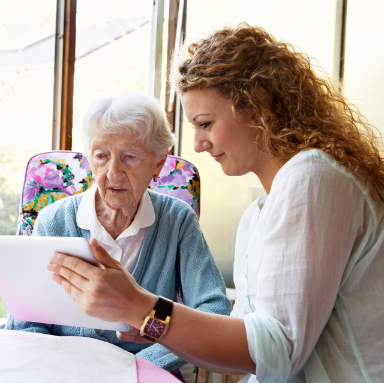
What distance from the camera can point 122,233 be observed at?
1271 millimetres

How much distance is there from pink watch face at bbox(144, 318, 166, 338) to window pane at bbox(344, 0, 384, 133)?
1.06 m

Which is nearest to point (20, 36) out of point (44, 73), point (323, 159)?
point (44, 73)

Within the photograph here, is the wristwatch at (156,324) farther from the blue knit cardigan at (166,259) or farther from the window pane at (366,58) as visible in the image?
the window pane at (366,58)

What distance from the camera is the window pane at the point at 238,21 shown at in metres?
1.88

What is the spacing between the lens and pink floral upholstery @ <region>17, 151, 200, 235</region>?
149cm

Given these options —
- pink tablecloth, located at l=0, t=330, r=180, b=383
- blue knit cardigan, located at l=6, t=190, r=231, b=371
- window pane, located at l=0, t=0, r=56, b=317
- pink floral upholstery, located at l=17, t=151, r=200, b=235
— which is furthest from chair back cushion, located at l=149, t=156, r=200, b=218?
window pane, located at l=0, t=0, r=56, b=317

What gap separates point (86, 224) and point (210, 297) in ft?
1.59

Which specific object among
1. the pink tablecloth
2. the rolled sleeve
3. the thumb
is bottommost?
the pink tablecloth

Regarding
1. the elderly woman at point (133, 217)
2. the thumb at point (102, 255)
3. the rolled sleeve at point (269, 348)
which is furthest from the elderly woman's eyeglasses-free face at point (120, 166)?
the rolled sleeve at point (269, 348)

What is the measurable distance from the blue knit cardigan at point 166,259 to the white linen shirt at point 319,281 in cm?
43

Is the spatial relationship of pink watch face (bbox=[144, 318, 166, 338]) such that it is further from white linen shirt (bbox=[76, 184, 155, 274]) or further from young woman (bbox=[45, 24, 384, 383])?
white linen shirt (bbox=[76, 184, 155, 274])

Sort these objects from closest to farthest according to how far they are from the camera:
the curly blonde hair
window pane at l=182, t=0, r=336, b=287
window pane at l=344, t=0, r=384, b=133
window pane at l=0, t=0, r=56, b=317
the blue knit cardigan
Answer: the curly blonde hair
the blue knit cardigan
window pane at l=344, t=0, r=384, b=133
window pane at l=182, t=0, r=336, b=287
window pane at l=0, t=0, r=56, b=317

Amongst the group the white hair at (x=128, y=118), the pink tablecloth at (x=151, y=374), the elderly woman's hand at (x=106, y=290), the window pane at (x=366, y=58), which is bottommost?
the pink tablecloth at (x=151, y=374)

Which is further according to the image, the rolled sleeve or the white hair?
the white hair
